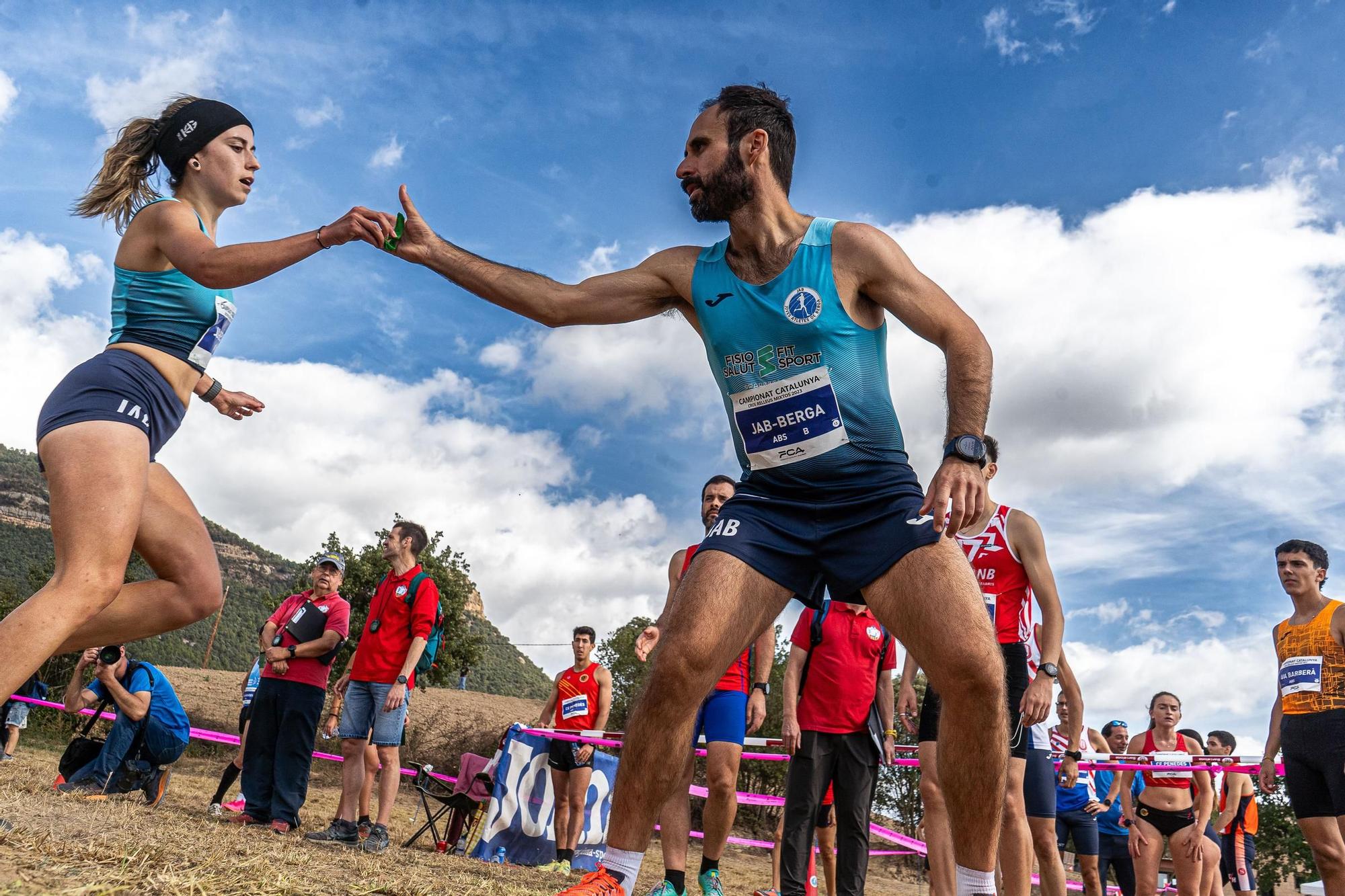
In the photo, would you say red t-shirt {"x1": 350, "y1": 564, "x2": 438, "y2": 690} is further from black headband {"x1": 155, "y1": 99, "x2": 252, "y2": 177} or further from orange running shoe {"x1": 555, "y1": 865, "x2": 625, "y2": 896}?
orange running shoe {"x1": 555, "y1": 865, "x2": 625, "y2": 896}

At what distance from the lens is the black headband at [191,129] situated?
4.04m

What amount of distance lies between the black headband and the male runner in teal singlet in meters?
1.19

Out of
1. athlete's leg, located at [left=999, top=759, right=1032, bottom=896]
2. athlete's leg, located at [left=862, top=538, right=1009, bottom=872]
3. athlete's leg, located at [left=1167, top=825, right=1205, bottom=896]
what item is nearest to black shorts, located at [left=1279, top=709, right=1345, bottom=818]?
athlete's leg, located at [left=1167, top=825, right=1205, bottom=896]

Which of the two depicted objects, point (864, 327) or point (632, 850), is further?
point (864, 327)

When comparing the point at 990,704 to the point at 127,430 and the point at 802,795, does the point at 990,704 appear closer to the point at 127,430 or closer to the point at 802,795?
the point at 127,430

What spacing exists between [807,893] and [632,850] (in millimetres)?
3386

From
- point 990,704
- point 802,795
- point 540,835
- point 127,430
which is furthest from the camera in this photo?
point 540,835

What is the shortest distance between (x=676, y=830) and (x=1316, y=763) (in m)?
4.42

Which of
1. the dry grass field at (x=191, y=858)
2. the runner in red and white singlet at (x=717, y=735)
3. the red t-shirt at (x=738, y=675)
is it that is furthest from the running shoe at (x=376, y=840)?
A: the red t-shirt at (x=738, y=675)

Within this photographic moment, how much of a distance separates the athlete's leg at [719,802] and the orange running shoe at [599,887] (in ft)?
10.5

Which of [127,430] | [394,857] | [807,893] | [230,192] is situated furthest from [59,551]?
[394,857]

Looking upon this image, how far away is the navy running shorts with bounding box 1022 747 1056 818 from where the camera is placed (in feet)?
18.6

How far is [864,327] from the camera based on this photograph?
345 centimetres

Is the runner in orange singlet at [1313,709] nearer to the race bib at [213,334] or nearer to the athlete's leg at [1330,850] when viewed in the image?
the athlete's leg at [1330,850]
